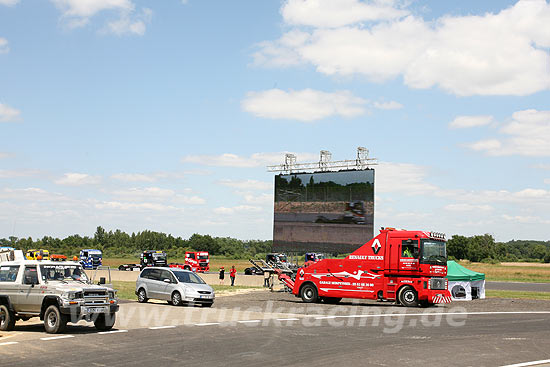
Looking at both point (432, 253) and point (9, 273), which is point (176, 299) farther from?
point (432, 253)

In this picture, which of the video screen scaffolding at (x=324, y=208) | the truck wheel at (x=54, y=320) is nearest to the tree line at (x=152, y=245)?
the video screen scaffolding at (x=324, y=208)

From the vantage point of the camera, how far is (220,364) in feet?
39.3

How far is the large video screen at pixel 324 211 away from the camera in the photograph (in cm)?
5316

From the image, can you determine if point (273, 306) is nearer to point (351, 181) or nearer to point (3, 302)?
point (3, 302)

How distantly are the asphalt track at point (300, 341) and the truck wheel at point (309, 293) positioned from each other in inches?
219

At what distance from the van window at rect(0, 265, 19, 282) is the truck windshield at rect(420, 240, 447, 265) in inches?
705

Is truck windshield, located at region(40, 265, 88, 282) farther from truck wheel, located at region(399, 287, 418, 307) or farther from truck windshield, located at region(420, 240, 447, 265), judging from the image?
truck windshield, located at region(420, 240, 447, 265)

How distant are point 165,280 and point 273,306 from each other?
5261 millimetres

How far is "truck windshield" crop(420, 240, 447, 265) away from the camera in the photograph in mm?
27609

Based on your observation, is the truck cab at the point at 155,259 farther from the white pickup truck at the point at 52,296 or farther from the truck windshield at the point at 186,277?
the white pickup truck at the point at 52,296

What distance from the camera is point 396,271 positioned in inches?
1101

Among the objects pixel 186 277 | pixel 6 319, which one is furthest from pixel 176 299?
pixel 6 319

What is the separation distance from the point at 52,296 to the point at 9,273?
209cm

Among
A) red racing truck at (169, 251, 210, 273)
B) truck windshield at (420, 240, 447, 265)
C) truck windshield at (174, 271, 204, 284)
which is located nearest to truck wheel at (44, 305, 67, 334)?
truck windshield at (174, 271, 204, 284)
